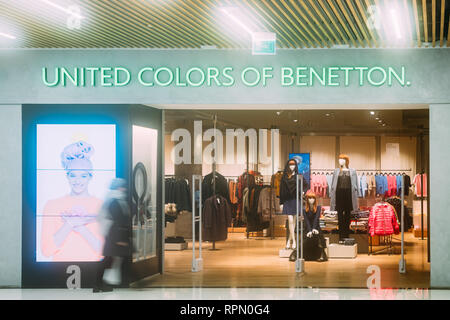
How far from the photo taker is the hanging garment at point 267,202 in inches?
638

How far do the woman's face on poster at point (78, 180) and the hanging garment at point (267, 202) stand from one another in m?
7.67

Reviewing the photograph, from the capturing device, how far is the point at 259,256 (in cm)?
1262

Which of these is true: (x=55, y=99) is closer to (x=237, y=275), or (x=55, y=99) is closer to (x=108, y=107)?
(x=108, y=107)

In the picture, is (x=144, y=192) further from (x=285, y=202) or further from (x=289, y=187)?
(x=285, y=202)

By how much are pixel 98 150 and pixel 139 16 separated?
2.41 m

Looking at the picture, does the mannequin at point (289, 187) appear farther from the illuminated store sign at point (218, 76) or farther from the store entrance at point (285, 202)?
the illuminated store sign at point (218, 76)

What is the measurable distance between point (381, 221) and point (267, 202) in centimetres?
426

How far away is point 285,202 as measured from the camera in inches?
482

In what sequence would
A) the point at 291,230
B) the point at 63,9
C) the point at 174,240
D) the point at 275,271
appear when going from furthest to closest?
the point at 174,240, the point at 291,230, the point at 275,271, the point at 63,9

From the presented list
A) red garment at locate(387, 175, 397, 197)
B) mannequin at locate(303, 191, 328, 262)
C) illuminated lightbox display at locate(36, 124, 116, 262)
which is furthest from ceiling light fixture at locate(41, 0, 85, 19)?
red garment at locate(387, 175, 397, 197)

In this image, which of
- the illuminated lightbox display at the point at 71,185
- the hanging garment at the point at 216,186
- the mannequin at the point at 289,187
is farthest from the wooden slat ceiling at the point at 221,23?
the hanging garment at the point at 216,186

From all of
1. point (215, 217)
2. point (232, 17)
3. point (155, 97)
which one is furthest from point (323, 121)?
point (232, 17)

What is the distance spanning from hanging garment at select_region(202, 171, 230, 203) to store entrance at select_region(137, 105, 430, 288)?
24 mm

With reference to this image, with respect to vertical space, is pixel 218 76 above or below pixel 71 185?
above
